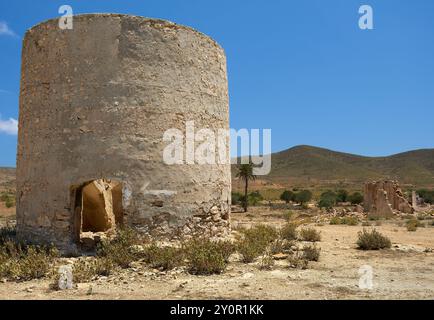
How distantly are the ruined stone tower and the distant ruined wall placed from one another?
17913 millimetres

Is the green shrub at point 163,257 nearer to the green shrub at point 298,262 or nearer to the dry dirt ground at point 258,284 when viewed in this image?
the dry dirt ground at point 258,284

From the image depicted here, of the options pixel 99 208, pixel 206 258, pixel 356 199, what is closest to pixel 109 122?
pixel 206 258

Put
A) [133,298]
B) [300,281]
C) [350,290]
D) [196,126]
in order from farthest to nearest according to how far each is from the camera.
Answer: [196,126], [300,281], [350,290], [133,298]

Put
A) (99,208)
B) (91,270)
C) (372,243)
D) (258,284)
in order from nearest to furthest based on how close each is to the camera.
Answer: (258,284)
(91,270)
(372,243)
(99,208)

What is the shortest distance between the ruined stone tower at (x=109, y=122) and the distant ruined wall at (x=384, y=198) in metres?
17.9

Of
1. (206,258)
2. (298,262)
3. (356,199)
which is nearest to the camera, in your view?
(206,258)

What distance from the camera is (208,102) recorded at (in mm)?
9336

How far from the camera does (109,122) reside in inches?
325

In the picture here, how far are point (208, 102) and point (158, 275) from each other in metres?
3.97

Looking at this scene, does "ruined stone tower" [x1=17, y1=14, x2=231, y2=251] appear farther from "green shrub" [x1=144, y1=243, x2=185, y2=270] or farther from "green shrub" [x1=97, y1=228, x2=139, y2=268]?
"green shrub" [x1=144, y1=243, x2=185, y2=270]

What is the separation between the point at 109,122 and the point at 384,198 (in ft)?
64.9

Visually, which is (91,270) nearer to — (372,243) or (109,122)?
(109,122)

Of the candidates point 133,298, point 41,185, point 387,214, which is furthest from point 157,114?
point 387,214
